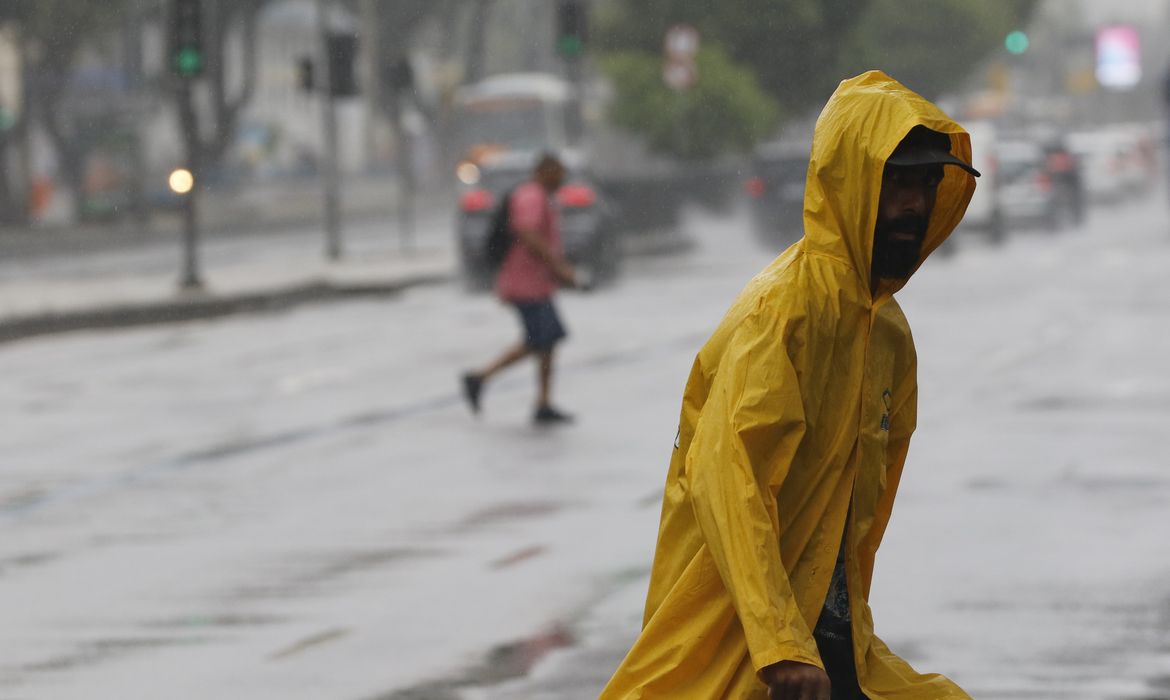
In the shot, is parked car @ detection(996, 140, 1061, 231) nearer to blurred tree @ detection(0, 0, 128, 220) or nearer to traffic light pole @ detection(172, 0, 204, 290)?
blurred tree @ detection(0, 0, 128, 220)

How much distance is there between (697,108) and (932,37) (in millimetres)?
33832

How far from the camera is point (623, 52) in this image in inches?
2035

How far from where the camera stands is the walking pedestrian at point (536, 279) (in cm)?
1509

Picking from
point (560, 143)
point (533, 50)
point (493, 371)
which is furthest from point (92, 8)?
point (533, 50)

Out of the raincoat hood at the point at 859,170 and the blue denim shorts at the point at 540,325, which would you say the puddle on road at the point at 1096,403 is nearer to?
the blue denim shorts at the point at 540,325

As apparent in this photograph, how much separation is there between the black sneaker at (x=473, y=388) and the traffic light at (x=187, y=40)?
12967 mm

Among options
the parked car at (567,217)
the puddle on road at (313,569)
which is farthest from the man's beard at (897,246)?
the parked car at (567,217)

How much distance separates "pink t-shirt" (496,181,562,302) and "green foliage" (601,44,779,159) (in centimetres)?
2887

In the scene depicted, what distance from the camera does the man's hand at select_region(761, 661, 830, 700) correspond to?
3518 mm

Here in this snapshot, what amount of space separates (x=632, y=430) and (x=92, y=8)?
124 feet

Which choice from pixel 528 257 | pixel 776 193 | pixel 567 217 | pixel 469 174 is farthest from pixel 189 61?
pixel 776 193

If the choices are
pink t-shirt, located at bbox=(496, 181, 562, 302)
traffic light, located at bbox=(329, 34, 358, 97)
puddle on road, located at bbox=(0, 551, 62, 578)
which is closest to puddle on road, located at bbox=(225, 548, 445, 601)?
puddle on road, located at bbox=(0, 551, 62, 578)

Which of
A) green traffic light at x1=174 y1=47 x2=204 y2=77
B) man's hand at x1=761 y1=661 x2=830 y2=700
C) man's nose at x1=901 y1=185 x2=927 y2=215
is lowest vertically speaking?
green traffic light at x1=174 y1=47 x2=204 y2=77

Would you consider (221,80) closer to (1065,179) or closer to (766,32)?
(766,32)
